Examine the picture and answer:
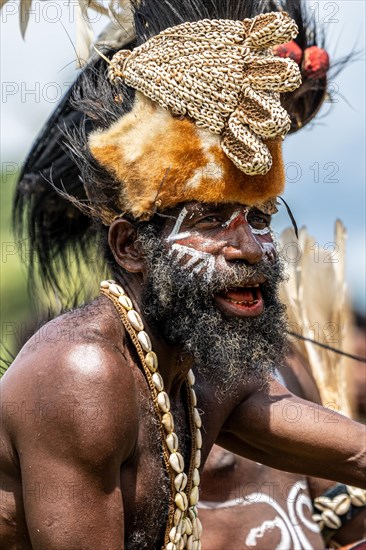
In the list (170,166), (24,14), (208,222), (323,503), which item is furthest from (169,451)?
(24,14)

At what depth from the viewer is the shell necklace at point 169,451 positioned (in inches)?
135

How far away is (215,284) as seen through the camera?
11.2 feet

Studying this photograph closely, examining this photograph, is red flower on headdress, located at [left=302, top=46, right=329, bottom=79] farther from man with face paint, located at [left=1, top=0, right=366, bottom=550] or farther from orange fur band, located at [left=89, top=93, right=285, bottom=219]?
orange fur band, located at [left=89, top=93, right=285, bottom=219]

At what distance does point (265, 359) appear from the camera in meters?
3.57

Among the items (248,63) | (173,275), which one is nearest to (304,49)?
(248,63)

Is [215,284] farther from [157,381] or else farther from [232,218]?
[157,381]

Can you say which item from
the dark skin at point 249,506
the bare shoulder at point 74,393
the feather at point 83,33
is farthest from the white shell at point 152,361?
the feather at point 83,33

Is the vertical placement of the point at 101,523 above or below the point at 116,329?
below

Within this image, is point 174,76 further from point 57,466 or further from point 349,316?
point 349,316

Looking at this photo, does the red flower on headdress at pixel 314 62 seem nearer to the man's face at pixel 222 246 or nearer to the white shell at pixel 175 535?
the man's face at pixel 222 246

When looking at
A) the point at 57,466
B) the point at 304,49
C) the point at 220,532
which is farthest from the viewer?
the point at 304,49

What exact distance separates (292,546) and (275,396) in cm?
83

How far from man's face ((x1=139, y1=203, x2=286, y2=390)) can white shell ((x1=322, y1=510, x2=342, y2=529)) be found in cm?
141

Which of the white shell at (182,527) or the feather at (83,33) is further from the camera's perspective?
the feather at (83,33)
